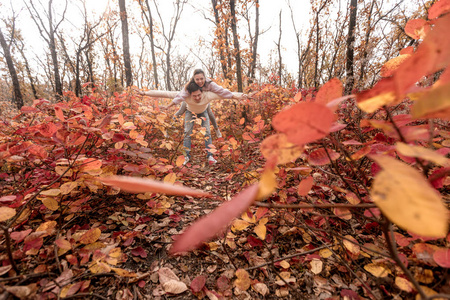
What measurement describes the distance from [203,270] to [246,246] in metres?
0.32

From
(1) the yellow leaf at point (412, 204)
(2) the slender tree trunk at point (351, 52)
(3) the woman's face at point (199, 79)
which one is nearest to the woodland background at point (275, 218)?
(1) the yellow leaf at point (412, 204)

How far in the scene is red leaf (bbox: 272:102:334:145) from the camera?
0.26 meters

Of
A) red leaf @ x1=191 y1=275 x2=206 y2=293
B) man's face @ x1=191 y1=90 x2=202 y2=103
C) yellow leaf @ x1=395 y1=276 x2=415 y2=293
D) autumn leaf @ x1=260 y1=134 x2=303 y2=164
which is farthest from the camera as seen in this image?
man's face @ x1=191 y1=90 x2=202 y2=103

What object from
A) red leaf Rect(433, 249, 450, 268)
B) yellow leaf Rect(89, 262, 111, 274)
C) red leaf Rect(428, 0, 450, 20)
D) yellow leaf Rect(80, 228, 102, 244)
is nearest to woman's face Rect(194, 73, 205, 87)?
A: yellow leaf Rect(80, 228, 102, 244)

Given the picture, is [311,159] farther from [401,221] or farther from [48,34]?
[48,34]

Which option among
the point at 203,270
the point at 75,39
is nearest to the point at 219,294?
the point at 203,270

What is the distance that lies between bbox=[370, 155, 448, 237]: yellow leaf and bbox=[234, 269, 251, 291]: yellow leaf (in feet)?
3.22

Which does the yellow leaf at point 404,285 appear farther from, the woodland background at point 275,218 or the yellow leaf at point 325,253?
the yellow leaf at point 325,253

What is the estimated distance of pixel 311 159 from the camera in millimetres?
607

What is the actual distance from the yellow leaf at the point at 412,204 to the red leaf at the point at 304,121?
9cm

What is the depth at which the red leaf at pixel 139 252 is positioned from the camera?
3.79ft

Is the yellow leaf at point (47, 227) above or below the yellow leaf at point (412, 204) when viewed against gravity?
below

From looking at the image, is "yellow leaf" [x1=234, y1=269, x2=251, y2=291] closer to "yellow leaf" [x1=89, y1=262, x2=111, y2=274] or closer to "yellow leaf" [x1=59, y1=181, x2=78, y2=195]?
"yellow leaf" [x1=89, y1=262, x2=111, y2=274]

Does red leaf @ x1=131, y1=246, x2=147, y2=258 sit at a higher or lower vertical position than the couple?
lower
